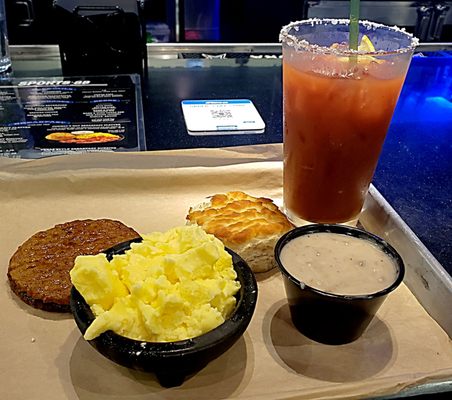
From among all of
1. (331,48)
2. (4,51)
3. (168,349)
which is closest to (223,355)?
(168,349)

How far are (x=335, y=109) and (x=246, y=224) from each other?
1.13 feet

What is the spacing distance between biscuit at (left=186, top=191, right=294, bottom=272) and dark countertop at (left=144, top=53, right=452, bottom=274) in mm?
390

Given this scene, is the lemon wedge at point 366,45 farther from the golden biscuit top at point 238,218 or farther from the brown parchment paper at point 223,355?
the brown parchment paper at point 223,355

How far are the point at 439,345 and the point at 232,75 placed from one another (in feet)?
5.29

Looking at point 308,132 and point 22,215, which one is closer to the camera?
point 308,132

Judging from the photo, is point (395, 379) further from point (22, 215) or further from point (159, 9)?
point (159, 9)

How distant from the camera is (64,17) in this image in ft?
6.70

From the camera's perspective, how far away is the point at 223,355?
107 centimetres

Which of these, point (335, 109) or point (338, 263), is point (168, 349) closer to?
point (338, 263)

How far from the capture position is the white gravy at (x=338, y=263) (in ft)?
3.53

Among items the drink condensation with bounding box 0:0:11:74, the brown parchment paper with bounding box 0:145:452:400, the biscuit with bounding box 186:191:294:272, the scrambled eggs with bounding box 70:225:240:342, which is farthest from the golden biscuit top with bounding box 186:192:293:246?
the drink condensation with bounding box 0:0:11:74

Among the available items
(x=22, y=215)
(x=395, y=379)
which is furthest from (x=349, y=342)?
(x=22, y=215)

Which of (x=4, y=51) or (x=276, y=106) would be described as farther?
(x=4, y=51)

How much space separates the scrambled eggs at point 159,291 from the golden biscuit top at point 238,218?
0.23 meters
